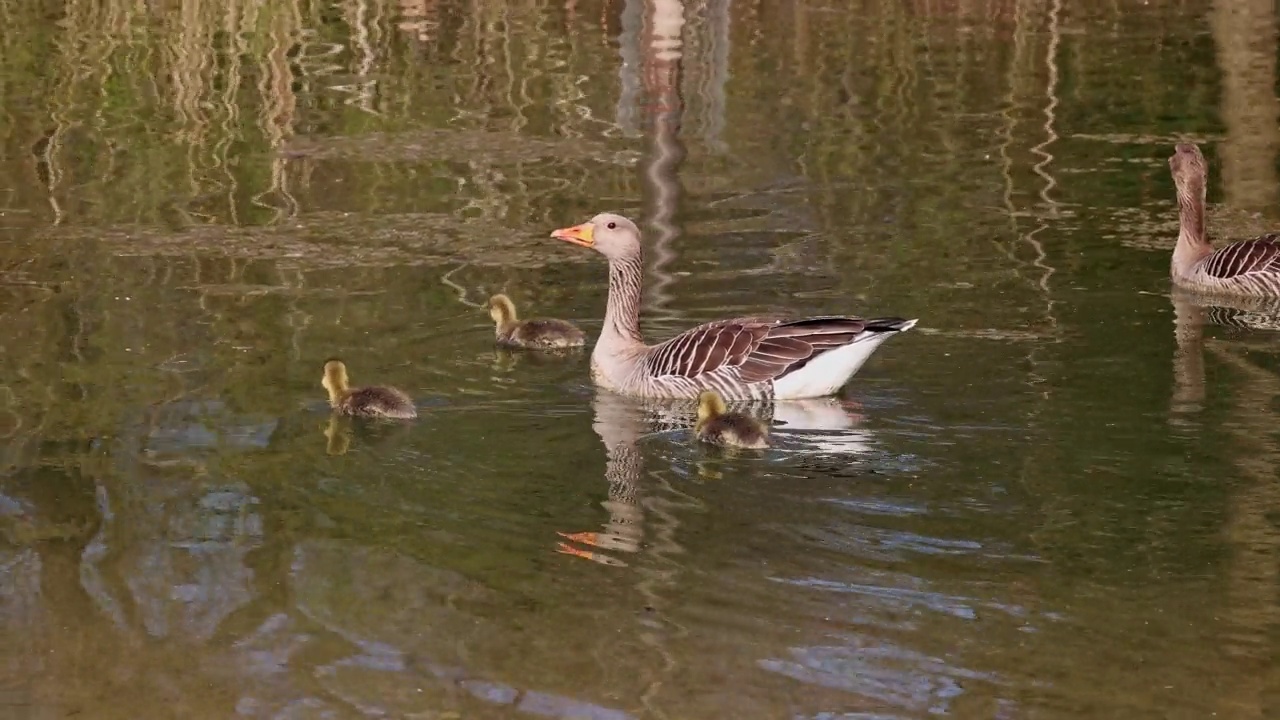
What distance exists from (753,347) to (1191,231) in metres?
4.18

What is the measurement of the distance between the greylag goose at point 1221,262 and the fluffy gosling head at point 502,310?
175 inches

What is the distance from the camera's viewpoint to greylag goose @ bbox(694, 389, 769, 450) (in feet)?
30.2

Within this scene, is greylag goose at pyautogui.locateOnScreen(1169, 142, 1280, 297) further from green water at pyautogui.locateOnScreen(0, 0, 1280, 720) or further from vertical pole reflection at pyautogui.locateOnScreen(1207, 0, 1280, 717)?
vertical pole reflection at pyautogui.locateOnScreen(1207, 0, 1280, 717)

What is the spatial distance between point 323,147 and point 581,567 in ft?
34.2

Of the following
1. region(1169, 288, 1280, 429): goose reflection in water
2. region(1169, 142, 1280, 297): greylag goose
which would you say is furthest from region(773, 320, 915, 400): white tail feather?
region(1169, 142, 1280, 297): greylag goose

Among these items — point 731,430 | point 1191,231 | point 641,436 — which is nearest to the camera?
point 731,430

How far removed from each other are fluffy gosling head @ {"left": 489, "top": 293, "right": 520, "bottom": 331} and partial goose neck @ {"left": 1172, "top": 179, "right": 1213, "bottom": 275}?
4498 millimetres

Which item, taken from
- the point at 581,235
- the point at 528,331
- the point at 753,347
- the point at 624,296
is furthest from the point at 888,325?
the point at 528,331

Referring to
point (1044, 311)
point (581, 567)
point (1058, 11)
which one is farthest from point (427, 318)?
point (1058, 11)

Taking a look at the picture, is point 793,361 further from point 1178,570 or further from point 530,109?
point 530,109

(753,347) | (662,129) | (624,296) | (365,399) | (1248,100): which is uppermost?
(1248,100)

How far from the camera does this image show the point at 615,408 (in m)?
10.6

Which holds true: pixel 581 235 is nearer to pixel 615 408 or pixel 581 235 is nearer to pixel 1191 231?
pixel 615 408

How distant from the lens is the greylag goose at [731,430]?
9.22 metres
